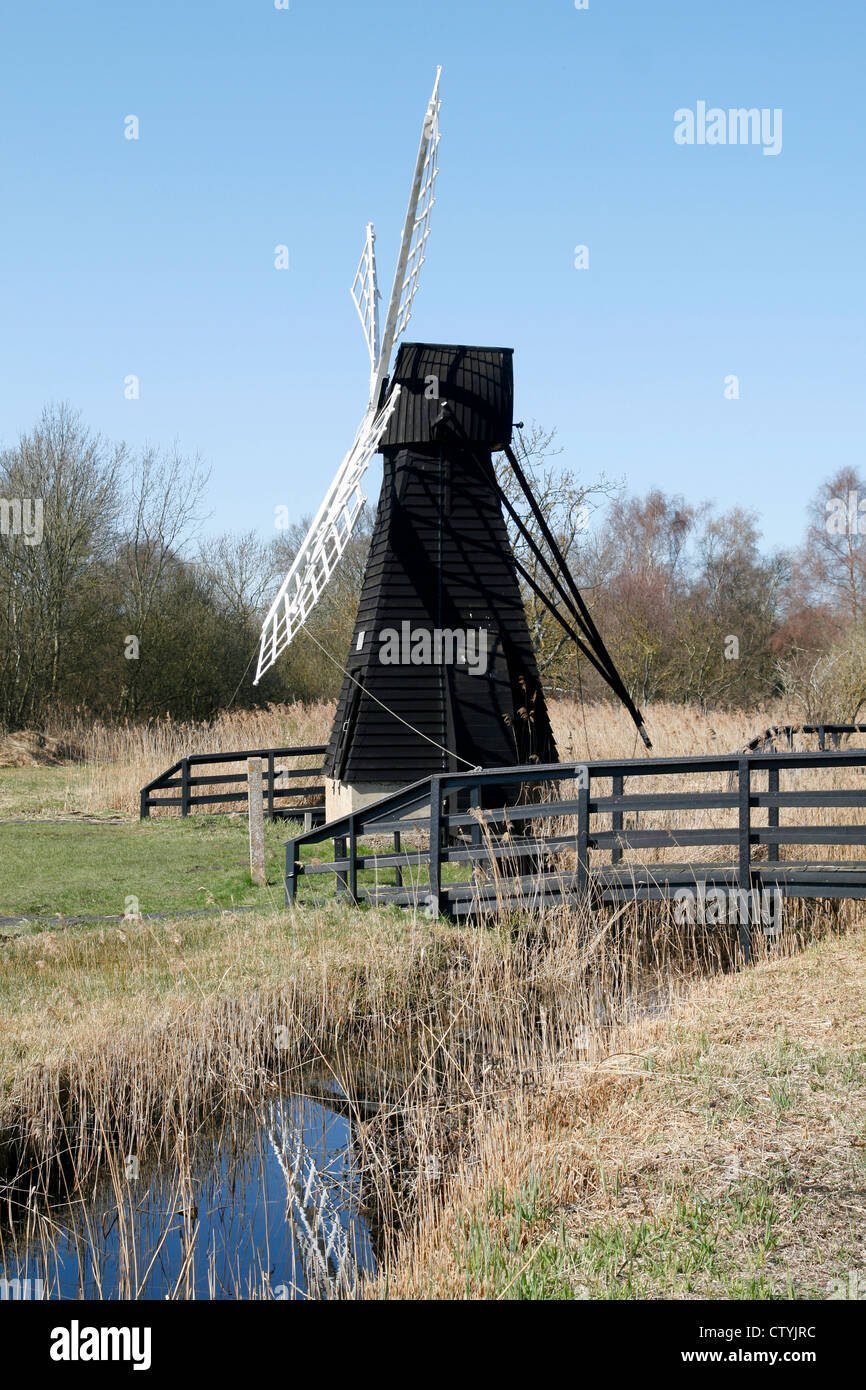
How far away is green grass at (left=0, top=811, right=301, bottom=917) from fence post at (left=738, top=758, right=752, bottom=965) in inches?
166

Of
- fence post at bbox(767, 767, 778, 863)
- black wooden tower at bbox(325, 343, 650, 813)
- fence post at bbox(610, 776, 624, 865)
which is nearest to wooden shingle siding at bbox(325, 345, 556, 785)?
black wooden tower at bbox(325, 343, 650, 813)

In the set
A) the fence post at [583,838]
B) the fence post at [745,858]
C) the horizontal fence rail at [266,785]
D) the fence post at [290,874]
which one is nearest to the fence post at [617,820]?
the fence post at [583,838]

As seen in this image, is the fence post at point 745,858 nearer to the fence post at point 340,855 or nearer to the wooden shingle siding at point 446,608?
the fence post at point 340,855

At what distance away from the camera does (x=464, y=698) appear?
1326 cm

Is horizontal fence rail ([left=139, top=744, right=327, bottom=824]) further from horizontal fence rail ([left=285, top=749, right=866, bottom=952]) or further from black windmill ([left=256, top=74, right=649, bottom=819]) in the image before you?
horizontal fence rail ([left=285, top=749, right=866, bottom=952])

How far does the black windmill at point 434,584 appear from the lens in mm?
13289

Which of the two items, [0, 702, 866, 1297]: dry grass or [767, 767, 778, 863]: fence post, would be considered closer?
[0, 702, 866, 1297]: dry grass

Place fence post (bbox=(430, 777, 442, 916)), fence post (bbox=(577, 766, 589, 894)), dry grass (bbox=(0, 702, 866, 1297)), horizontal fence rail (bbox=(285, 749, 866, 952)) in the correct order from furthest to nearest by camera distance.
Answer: fence post (bbox=(430, 777, 442, 916)) < fence post (bbox=(577, 766, 589, 894)) < horizontal fence rail (bbox=(285, 749, 866, 952)) < dry grass (bbox=(0, 702, 866, 1297))

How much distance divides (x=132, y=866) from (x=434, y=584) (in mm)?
Result: 4768

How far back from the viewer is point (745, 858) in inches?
322

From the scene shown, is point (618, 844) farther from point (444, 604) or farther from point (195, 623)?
point (195, 623)

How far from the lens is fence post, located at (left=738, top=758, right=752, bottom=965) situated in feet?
26.5

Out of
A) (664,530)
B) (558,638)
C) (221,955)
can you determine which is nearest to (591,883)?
(221,955)
